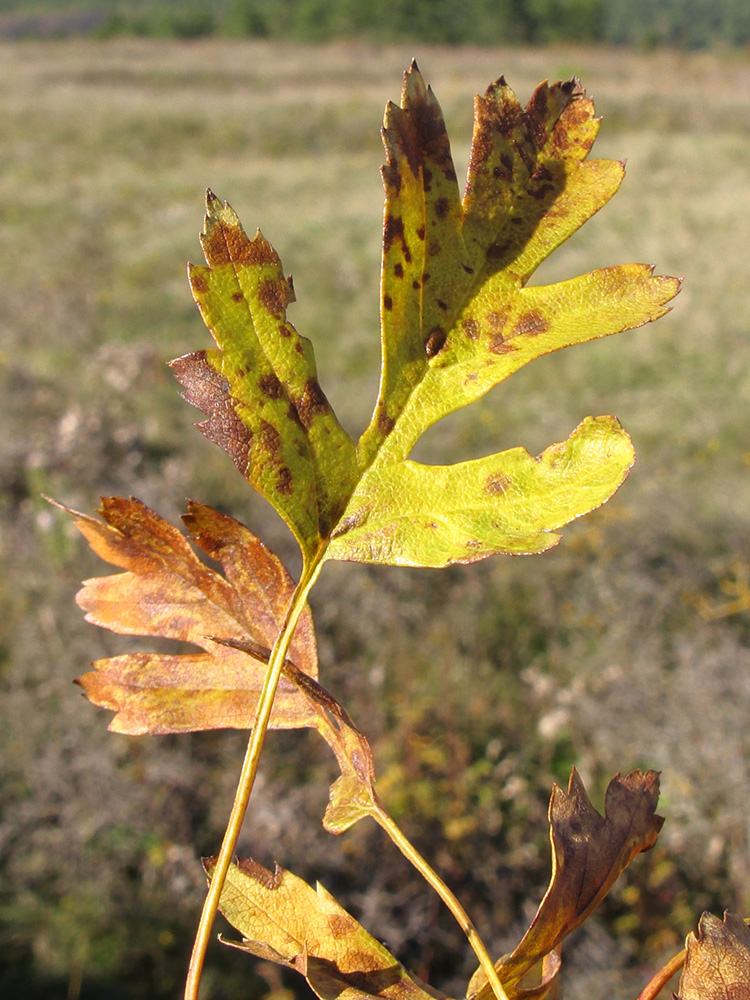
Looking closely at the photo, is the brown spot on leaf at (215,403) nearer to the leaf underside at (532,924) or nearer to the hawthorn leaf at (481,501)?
the hawthorn leaf at (481,501)

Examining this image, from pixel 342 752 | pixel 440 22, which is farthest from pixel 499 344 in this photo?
pixel 440 22

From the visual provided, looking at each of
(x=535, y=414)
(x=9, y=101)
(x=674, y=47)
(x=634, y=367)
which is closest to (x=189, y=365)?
(x=535, y=414)

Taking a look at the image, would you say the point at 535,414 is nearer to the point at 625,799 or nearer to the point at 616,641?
the point at 616,641

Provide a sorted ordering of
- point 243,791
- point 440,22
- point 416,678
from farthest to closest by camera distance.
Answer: point 440,22
point 416,678
point 243,791

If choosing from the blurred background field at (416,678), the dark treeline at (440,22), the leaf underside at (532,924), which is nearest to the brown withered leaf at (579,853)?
the leaf underside at (532,924)

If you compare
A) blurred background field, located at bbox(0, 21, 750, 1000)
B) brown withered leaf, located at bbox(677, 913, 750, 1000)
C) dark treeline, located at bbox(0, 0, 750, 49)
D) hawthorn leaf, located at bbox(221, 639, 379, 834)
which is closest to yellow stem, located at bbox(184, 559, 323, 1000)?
hawthorn leaf, located at bbox(221, 639, 379, 834)

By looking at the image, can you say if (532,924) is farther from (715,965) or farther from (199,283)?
(199,283)
